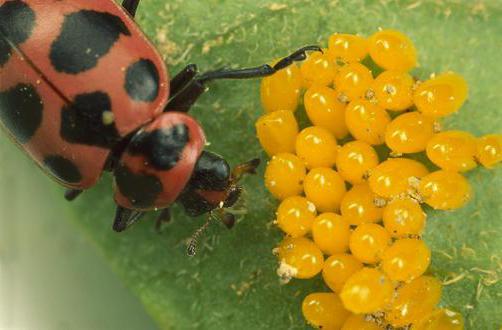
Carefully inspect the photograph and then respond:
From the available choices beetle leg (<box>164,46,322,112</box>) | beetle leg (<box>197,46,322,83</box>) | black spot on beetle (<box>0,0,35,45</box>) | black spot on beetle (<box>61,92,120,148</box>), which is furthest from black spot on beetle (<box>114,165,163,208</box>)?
black spot on beetle (<box>0,0,35,45</box>)

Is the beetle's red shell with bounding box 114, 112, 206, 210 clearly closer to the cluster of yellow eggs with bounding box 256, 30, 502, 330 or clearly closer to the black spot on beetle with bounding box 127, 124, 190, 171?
the black spot on beetle with bounding box 127, 124, 190, 171

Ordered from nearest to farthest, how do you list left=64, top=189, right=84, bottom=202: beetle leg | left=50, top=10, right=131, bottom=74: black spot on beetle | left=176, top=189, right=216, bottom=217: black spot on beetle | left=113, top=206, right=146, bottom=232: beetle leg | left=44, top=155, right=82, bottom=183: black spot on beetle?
left=50, top=10, right=131, bottom=74: black spot on beetle
left=44, top=155, right=82, bottom=183: black spot on beetle
left=176, top=189, right=216, bottom=217: black spot on beetle
left=113, top=206, right=146, bottom=232: beetle leg
left=64, top=189, right=84, bottom=202: beetle leg

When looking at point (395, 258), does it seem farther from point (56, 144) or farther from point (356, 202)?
point (56, 144)

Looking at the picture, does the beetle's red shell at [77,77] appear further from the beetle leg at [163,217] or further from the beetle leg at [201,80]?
the beetle leg at [163,217]

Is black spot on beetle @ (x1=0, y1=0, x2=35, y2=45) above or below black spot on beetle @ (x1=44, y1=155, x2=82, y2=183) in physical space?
above

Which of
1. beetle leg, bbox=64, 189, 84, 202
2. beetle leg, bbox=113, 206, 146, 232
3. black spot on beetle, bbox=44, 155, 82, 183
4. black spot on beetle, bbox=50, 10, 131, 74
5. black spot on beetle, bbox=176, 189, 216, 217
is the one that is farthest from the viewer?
beetle leg, bbox=64, 189, 84, 202

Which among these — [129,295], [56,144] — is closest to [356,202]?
[56,144]
